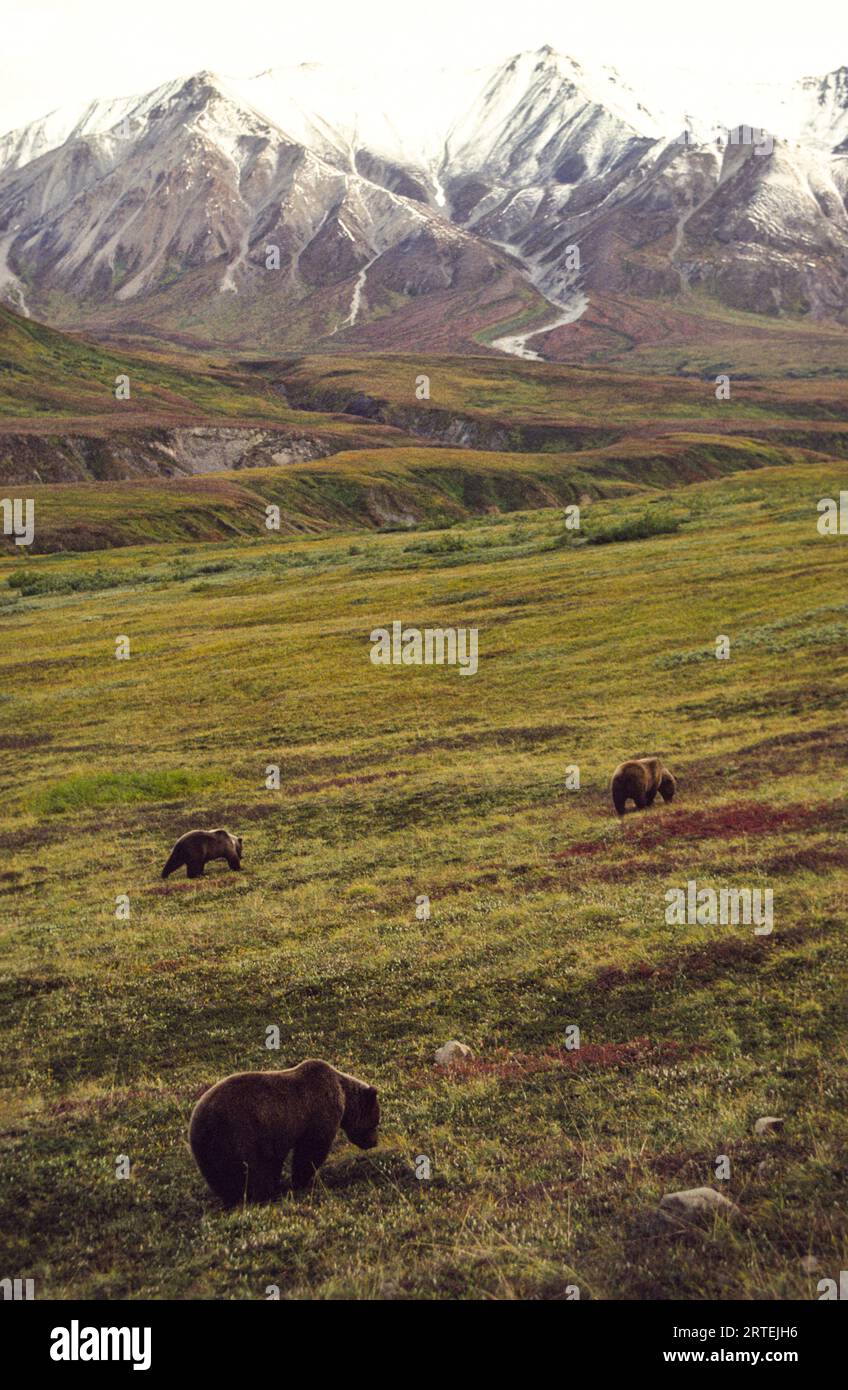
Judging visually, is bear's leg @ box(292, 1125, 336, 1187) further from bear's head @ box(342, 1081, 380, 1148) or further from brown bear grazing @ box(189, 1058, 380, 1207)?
bear's head @ box(342, 1081, 380, 1148)

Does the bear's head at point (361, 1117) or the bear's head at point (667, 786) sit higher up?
the bear's head at point (667, 786)

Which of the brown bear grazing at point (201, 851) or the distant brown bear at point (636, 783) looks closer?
the brown bear grazing at point (201, 851)

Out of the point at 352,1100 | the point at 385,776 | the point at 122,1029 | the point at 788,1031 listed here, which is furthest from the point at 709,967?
the point at 385,776

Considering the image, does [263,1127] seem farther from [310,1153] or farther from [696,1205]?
[696,1205]

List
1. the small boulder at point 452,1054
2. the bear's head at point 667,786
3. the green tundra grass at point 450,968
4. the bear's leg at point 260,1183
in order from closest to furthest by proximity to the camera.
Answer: the green tundra grass at point 450,968
the bear's leg at point 260,1183
the small boulder at point 452,1054
the bear's head at point 667,786

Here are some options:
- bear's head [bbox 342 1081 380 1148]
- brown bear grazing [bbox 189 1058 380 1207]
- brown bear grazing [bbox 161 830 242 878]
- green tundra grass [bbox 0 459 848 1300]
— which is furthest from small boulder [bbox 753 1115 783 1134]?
brown bear grazing [bbox 161 830 242 878]

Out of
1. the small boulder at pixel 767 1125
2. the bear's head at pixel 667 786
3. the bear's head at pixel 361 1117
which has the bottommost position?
the bear's head at pixel 361 1117

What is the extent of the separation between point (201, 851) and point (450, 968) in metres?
9.43

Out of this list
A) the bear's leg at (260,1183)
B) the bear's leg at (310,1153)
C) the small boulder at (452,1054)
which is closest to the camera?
the bear's leg at (260,1183)

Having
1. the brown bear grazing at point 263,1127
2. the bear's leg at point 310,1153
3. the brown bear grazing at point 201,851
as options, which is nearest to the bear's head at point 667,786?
the brown bear grazing at point 201,851

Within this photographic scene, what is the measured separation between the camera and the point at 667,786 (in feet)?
87.7

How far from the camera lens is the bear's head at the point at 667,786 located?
87.5 ft

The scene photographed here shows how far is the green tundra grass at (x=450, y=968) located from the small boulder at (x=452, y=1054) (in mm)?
278

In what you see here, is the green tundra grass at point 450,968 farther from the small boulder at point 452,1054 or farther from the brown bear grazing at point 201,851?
the brown bear grazing at point 201,851
